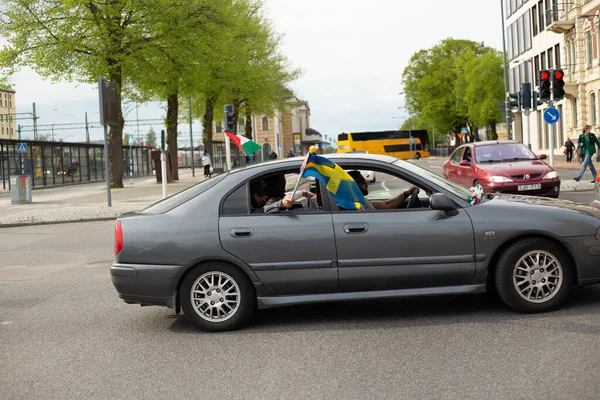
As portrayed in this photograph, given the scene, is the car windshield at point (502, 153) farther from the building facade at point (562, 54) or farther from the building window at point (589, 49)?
the building window at point (589, 49)

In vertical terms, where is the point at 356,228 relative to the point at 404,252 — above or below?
above

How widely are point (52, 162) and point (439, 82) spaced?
5782 cm

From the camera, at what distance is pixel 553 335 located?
585cm

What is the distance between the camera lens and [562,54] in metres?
53.4

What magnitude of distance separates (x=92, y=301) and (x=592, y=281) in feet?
15.8

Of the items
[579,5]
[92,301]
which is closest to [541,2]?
[579,5]

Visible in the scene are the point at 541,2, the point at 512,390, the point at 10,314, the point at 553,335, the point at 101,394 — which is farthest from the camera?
the point at 541,2

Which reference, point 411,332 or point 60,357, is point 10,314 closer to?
point 60,357

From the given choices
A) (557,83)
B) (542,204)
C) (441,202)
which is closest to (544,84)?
(557,83)

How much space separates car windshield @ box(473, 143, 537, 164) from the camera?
58.2ft

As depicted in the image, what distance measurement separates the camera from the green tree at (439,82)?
9544 cm

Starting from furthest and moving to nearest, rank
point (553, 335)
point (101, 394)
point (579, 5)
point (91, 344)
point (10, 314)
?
point (579, 5) < point (10, 314) < point (91, 344) < point (553, 335) < point (101, 394)

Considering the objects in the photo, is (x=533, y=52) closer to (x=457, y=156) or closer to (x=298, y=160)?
(x=457, y=156)

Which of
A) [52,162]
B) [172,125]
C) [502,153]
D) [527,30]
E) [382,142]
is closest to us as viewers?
[502,153]
